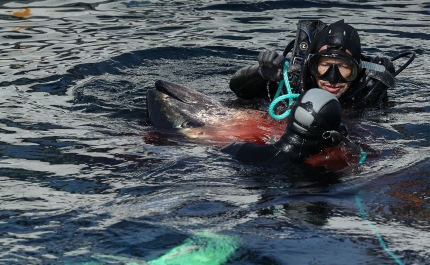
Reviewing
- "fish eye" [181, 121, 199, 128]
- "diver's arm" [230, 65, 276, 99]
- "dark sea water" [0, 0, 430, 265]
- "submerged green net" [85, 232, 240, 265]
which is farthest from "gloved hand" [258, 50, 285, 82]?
"submerged green net" [85, 232, 240, 265]

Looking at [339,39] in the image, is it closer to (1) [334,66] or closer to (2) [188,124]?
(1) [334,66]

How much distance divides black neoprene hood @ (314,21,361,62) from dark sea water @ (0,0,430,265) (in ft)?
1.99

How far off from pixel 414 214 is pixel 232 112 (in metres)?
2.23

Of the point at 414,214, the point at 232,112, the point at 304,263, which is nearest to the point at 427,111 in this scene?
the point at 232,112

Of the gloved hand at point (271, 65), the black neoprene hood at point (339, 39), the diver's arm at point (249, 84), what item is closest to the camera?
the black neoprene hood at point (339, 39)

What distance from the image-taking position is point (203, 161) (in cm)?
481

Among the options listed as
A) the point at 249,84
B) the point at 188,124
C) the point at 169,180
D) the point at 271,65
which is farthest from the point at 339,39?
the point at 169,180

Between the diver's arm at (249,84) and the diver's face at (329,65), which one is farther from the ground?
the diver's face at (329,65)

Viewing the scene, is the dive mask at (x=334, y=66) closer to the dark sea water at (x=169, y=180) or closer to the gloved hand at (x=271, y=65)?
the gloved hand at (x=271, y=65)

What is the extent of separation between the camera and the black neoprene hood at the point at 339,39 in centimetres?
555

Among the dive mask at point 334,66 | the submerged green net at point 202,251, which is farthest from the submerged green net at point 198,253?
the dive mask at point 334,66

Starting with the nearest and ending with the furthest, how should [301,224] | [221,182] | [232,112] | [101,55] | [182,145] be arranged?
[301,224] → [221,182] → [182,145] → [232,112] → [101,55]

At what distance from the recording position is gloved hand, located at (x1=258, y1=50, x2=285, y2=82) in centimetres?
569

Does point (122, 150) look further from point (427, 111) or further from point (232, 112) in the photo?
point (427, 111)
